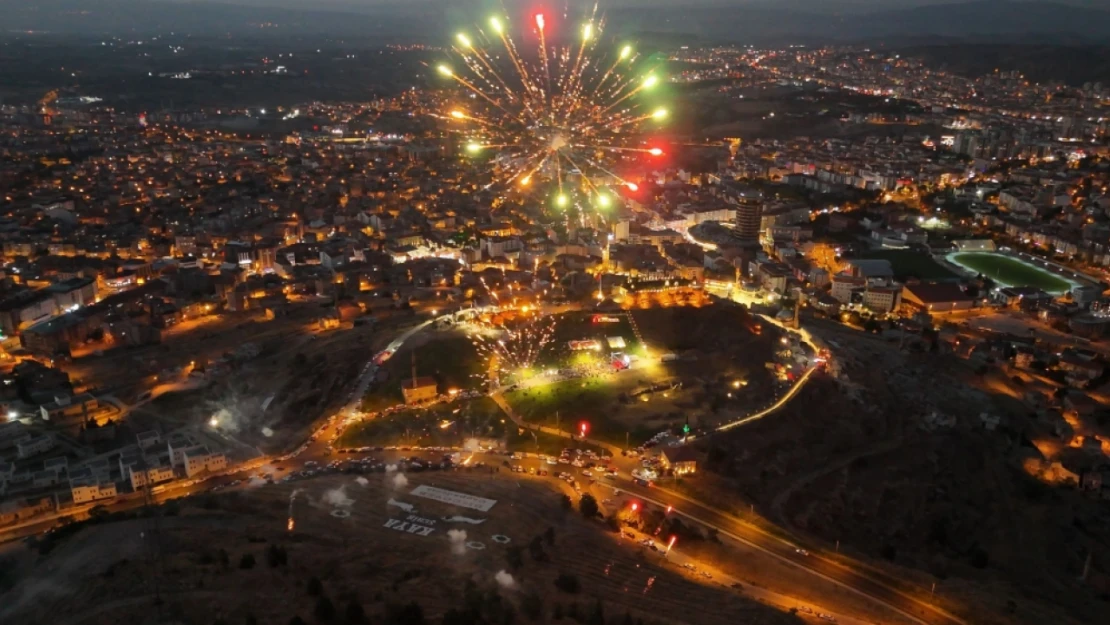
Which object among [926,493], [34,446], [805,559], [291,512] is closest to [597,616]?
[805,559]

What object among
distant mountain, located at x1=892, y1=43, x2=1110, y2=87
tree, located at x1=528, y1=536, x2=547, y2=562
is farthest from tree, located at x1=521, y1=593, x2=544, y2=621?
distant mountain, located at x1=892, y1=43, x2=1110, y2=87

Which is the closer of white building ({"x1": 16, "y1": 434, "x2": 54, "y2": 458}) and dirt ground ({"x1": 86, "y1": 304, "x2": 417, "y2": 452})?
white building ({"x1": 16, "y1": 434, "x2": 54, "y2": 458})

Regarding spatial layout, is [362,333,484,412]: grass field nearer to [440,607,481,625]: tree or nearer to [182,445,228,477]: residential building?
[182,445,228,477]: residential building

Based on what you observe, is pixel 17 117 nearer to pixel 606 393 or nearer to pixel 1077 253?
pixel 606 393

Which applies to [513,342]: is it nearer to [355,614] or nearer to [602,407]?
[602,407]

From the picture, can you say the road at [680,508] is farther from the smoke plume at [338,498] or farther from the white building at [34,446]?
the white building at [34,446]

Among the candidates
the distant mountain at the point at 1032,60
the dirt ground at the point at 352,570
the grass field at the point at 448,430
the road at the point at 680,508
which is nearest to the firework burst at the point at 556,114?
the grass field at the point at 448,430
